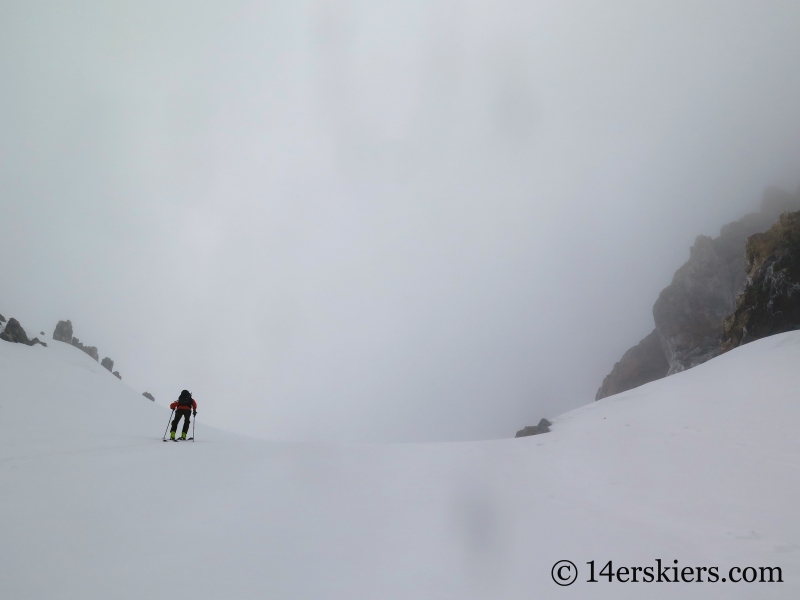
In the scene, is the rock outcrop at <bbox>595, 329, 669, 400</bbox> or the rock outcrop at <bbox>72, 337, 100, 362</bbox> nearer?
the rock outcrop at <bbox>72, 337, 100, 362</bbox>

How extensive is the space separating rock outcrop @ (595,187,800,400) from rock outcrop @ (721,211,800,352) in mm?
24646

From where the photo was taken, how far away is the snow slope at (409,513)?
342cm

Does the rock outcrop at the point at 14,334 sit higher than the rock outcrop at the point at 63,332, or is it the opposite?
the rock outcrop at the point at 63,332

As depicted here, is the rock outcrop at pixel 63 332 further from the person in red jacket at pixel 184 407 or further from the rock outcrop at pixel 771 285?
the rock outcrop at pixel 771 285

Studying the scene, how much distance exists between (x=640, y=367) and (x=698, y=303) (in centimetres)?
1145

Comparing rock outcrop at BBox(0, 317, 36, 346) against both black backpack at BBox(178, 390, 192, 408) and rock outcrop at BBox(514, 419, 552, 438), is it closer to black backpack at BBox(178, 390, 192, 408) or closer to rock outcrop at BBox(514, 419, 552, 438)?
black backpack at BBox(178, 390, 192, 408)

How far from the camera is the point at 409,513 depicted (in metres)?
5.35

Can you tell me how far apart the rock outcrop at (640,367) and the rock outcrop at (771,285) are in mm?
34530

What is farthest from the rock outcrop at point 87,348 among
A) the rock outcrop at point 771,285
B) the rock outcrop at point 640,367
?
the rock outcrop at point 640,367

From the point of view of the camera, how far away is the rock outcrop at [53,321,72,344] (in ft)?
112

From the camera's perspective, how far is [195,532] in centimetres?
438

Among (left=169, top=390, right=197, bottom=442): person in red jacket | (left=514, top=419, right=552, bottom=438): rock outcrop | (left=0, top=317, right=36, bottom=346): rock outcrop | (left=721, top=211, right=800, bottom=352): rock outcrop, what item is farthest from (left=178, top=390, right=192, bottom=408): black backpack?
(left=721, top=211, right=800, bottom=352): rock outcrop

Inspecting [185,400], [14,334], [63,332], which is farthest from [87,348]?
[185,400]

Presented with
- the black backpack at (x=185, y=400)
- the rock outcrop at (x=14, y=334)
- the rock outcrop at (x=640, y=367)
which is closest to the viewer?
the black backpack at (x=185, y=400)
